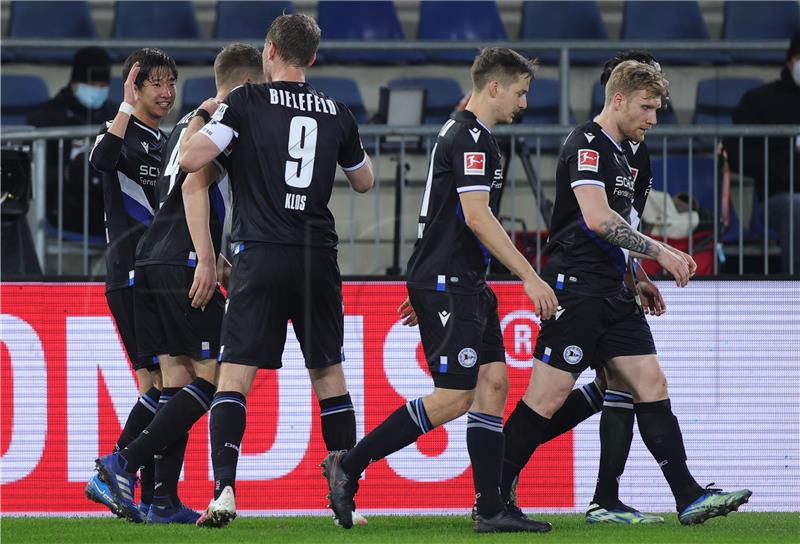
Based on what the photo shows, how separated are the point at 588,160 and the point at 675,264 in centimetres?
59

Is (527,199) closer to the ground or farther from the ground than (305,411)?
farther from the ground

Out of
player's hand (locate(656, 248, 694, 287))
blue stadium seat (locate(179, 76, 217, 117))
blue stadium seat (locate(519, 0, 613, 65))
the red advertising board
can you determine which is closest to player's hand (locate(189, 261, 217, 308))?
the red advertising board

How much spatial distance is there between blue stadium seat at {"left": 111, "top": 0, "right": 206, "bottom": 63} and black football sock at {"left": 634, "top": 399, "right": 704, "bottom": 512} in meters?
7.47

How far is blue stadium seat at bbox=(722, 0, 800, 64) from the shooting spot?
12.4 meters

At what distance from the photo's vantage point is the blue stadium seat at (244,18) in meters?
12.3

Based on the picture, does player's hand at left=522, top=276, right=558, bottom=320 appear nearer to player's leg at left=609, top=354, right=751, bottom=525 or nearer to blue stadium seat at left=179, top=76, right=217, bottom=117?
player's leg at left=609, top=354, right=751, bottom=525

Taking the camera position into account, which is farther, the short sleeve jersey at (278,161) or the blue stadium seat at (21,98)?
the blue stadium seat at (21,98)

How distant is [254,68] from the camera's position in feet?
19.8

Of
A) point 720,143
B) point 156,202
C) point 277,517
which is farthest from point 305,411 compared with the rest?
point 720,143

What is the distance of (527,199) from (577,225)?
3.11 meters

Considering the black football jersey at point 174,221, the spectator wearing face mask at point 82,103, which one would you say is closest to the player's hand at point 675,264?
the black football jersey at point 174,221

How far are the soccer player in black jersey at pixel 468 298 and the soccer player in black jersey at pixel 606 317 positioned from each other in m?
0.32

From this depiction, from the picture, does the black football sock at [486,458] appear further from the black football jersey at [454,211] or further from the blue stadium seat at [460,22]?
the blue stadium seat at [460,22]

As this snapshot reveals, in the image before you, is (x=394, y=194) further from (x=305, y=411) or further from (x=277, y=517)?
(x=277, y=517)
